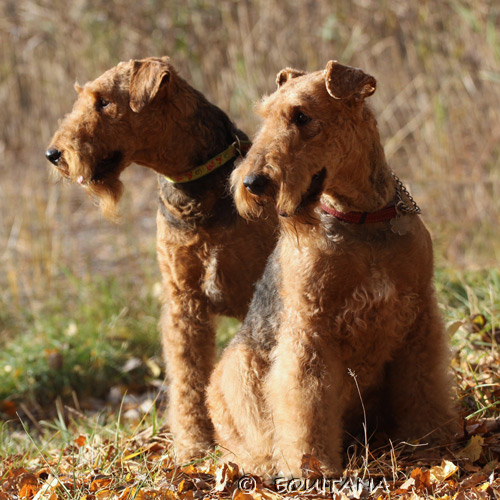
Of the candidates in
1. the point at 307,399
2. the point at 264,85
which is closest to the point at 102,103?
the point at 307,399

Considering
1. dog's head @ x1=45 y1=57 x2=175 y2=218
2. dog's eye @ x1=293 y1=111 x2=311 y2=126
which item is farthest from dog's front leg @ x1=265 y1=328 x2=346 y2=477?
dog's head @ x1=45 y1=57 x2=175 y2=218

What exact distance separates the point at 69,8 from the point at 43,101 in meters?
1.39

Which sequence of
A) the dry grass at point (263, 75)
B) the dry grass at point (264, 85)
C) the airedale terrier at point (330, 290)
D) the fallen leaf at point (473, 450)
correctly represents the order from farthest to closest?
the dry grass at point (263, 75) → the dry grass at point (264, 85) → the fallen leaf at point (473, 450) → the airedale terrier at point (330, 290)

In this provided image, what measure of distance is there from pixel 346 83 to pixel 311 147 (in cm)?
30

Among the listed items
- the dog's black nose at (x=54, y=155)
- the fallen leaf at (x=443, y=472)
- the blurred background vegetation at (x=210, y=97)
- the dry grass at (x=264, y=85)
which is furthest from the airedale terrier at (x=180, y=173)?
the dry grass at (x=264, y=85)

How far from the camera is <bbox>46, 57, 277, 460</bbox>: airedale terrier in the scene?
343 centimetres

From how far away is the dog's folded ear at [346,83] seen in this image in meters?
2.59

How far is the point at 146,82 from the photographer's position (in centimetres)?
342

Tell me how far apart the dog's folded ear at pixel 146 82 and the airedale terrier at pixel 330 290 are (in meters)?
0.77

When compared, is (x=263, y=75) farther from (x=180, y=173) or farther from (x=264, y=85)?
(x=180, y=173)

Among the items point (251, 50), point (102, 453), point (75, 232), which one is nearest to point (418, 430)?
point (102, 453)

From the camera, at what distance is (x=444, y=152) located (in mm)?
6844

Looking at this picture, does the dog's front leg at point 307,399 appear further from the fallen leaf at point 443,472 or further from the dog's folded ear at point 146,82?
the dog's folded ear at point 146,82

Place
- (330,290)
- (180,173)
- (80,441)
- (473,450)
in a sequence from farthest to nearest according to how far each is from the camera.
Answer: (80,441)
(180,173)
(473,450)
(330,290)
